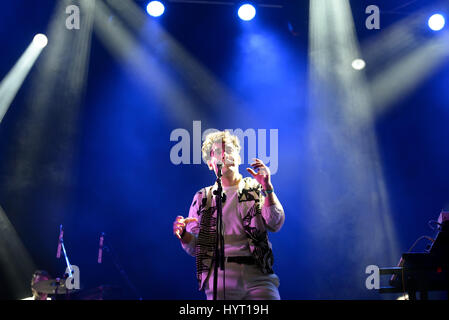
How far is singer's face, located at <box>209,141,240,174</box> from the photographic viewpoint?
2.88 meters

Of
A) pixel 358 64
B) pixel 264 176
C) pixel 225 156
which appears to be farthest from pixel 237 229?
pixel 358 64

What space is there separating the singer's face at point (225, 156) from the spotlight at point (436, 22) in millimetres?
5204

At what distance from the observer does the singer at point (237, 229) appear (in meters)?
2.44

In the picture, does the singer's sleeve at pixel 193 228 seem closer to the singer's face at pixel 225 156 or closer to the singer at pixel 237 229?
the singer at pixel 237 229

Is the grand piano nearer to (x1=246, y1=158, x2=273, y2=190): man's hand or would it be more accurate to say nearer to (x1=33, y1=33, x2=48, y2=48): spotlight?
(x1=246, y1=158, x2=273, y2=190): man's hand

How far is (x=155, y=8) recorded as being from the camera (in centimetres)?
643

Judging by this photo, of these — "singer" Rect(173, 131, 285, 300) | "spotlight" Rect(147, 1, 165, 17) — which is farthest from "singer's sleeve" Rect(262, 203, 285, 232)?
"spotlight" Rect(147, 1, 165, 17)

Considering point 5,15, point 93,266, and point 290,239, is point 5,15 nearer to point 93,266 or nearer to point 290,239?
point 93,266

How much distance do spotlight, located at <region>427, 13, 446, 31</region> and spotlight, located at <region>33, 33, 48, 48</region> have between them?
20.0ft

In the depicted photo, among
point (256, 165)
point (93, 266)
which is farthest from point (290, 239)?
point (256, 165)

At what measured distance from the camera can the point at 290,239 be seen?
20.5 ft

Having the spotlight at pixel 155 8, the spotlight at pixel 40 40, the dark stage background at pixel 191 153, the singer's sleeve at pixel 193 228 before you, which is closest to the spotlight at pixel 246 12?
the dark stage background at pixel 191 153

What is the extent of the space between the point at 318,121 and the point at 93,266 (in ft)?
13.8

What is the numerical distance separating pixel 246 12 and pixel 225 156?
14.1 ft
